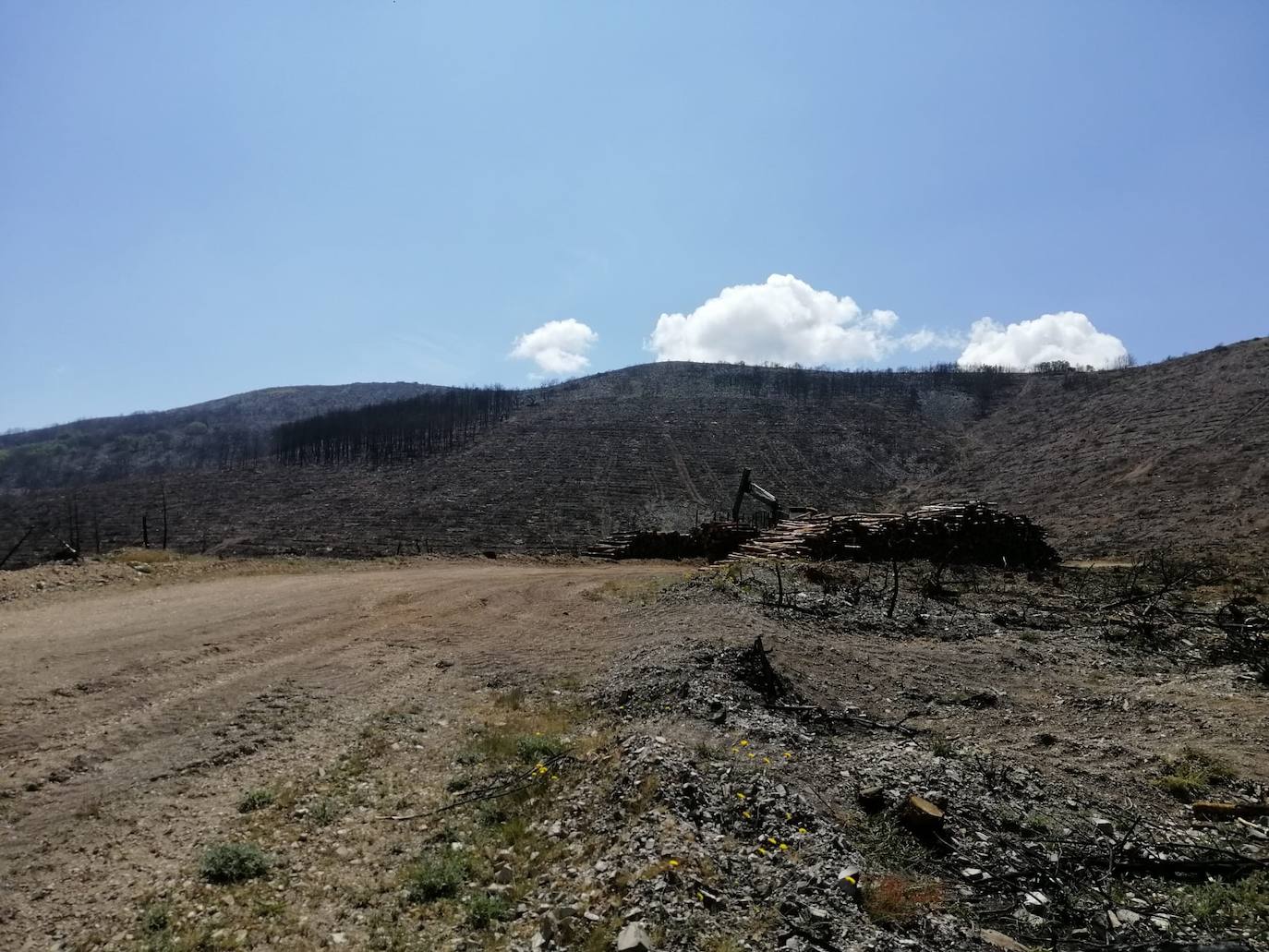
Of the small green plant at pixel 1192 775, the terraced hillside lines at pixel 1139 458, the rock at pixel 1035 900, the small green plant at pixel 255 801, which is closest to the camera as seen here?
the rock at pixel 1035 900

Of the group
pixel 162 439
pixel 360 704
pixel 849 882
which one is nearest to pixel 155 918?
pixel 360 704

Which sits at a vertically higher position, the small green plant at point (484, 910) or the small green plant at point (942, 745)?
the small green plant at point (942, 745)

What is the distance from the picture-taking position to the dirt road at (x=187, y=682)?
17.7ft

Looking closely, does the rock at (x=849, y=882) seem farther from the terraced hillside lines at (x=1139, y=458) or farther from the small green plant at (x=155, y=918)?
the terraced hillside lines at (x=1139, y=458)

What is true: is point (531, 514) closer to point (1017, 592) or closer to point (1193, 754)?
point (1017, 592)

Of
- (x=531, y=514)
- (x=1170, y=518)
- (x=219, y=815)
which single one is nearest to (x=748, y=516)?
(x=531, y=514)

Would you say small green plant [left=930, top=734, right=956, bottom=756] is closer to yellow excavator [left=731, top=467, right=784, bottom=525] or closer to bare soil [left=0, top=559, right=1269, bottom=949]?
bare soil [left=0, top=559, right=1269, bottom=949]

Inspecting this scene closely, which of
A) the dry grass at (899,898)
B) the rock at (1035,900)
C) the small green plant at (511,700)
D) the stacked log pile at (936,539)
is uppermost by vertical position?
the stacked log pile at (936,539)

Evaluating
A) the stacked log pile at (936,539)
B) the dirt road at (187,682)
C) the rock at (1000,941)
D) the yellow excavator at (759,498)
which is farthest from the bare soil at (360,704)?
the yellow excavator at (759,498)

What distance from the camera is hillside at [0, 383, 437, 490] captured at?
2813 inches

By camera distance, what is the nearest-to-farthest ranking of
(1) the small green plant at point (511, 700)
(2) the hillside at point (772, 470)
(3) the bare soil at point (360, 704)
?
(3) the bare soil at point (360, 704)
(1) the small green plant at point (511, 700)
(2) the hillside at point (772, 470)

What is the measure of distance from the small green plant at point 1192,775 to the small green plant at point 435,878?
6.31m

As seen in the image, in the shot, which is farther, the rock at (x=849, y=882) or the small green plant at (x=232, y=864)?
the small green plant at (x=232, y=864)

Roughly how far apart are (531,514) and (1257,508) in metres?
31.0
